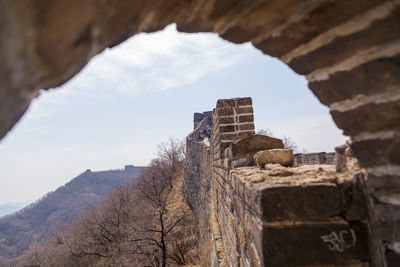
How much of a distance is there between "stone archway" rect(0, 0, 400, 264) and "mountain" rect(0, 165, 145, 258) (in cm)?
3268

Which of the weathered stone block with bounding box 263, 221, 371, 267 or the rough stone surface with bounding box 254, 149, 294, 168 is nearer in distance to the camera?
the weathered stone block with bounding box 263, 221, 371, 267

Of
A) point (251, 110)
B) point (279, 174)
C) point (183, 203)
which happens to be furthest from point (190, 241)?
point (279, 174)

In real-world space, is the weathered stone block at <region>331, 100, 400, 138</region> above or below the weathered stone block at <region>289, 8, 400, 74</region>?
below

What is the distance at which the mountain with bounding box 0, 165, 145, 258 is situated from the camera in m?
38.0

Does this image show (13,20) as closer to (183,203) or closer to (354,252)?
(354,252)

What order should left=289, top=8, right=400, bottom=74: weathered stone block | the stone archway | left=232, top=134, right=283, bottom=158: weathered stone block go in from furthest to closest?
1. left=232, top=134, right=283, bottom=158: weathered stone block
2. left=289, top=8, right=400, bottom=74: weathered stone block
3. the stone archway

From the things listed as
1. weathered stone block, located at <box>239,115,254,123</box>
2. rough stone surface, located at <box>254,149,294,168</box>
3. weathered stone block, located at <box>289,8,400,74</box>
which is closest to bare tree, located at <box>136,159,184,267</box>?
weathered stone block, located at <box>239,115,254,123</box>

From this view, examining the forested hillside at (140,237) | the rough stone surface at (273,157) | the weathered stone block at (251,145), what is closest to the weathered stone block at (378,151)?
the rough stone surface at (273,157)

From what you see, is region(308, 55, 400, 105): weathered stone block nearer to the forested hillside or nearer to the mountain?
the forested hillside

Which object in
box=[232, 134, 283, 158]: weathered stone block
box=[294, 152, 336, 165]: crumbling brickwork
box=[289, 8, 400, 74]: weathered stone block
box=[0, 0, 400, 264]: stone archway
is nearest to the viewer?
box=[0, 0, 400, 264]: stone archway

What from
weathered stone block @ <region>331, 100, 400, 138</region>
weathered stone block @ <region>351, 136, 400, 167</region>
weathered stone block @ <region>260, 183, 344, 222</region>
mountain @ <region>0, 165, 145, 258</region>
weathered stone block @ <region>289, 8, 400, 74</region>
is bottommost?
mountain @ <region>0, 165, 145, 258</region>

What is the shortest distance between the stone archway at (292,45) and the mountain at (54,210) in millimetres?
32685

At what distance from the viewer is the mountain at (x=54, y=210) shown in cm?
3800

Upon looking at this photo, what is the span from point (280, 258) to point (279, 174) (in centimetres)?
57
